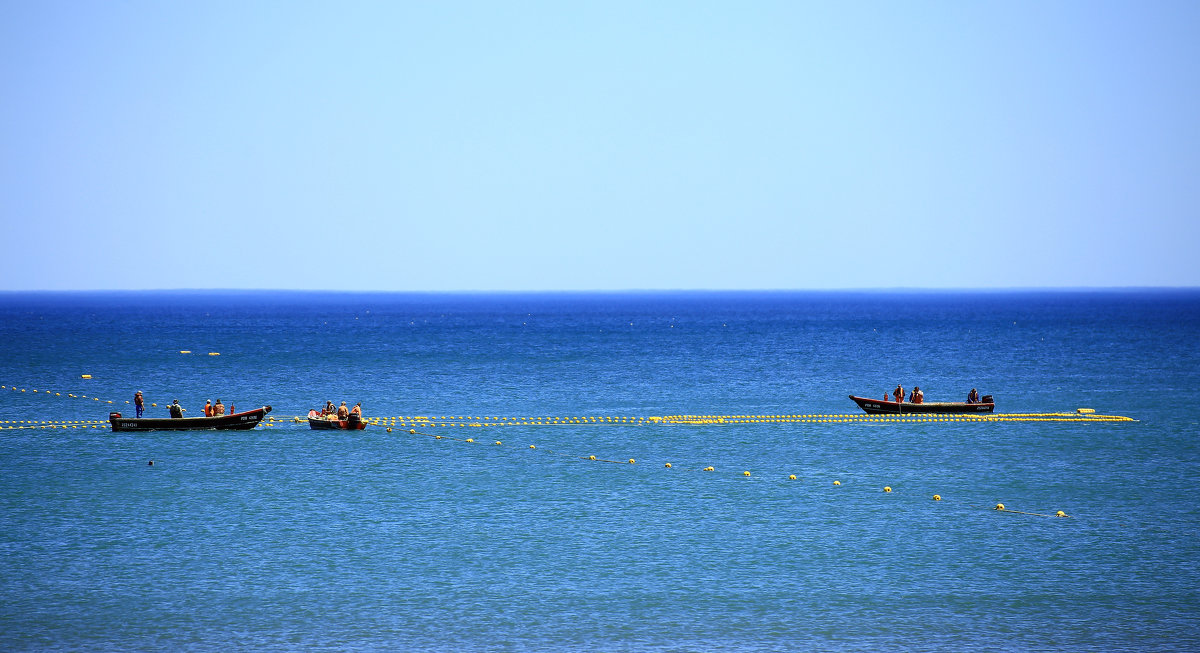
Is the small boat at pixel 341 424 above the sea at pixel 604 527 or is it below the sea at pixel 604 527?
above

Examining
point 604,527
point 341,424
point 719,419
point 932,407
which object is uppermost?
point 932,407

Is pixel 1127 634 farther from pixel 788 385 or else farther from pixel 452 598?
pixel 788 385

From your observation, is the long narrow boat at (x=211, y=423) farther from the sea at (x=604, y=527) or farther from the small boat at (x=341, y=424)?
the small boat at (x=341, y=424)

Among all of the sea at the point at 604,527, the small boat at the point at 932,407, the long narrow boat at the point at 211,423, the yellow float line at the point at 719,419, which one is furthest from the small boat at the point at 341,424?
the small boat at the point at 932,407

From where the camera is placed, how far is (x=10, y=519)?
148ft

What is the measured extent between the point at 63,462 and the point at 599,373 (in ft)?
221

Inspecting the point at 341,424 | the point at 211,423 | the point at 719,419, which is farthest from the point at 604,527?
the point at 211,423

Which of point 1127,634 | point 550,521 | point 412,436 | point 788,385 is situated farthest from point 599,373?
point 1127,634

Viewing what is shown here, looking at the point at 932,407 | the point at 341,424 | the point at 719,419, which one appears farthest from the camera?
the point at 719,419

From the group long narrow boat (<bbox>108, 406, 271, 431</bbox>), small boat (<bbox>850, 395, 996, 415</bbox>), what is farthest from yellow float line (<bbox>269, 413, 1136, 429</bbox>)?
long narrow boat (<bbox>108, 406, 271, 431</bbox>)

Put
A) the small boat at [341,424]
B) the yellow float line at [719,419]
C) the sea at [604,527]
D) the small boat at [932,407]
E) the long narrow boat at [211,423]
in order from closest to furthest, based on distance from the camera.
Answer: the sea at [604,527] < the long narrow boat at [211,423] < the small boat at [341,424] < the yellow float line at [719,419] < the small boat at [932,407]

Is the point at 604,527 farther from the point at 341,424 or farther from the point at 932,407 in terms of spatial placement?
the point at 932,407

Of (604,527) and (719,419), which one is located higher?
(719,419)

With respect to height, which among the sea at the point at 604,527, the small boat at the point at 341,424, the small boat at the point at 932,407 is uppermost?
the small boat at the point at 932,407
